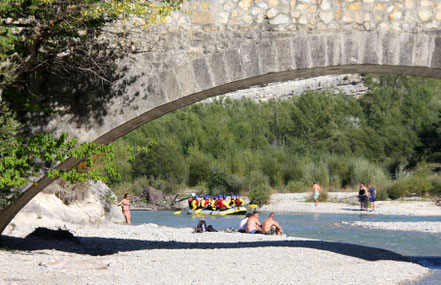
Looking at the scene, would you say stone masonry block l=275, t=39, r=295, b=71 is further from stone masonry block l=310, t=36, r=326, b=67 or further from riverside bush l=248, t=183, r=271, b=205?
riverside bush l=248, t=183, r=271, b=205

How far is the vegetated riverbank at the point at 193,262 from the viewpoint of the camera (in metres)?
7.70

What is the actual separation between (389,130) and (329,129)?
19.6 feet

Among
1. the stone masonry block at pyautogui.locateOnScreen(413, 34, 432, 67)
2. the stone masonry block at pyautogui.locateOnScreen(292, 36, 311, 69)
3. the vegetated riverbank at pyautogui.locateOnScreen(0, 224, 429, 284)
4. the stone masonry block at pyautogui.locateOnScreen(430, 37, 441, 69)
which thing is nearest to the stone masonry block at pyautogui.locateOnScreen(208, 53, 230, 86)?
the stone masonry block at pyautogui.locateOnScreen(292, 36, 311, 69)

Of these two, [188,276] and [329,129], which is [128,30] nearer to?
[188,276]

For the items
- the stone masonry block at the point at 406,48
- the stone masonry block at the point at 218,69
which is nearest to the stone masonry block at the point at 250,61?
the stone masonry block at the point at 218,69

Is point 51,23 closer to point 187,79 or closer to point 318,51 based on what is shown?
point 187,79

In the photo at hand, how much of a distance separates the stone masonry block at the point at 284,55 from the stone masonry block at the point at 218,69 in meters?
0.61

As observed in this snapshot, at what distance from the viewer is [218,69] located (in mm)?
7125

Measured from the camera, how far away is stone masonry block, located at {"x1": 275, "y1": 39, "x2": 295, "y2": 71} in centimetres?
706

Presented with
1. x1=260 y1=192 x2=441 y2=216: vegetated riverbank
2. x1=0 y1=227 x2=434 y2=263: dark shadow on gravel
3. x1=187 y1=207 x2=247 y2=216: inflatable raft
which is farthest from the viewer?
x1=260 y1=192 x2=441 y2=216: vegetated riverbank

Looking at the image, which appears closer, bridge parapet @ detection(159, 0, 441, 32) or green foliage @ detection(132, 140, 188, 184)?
bridge parapet @ detection(159, 0, 441, 32)

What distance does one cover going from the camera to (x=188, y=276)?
314 inches

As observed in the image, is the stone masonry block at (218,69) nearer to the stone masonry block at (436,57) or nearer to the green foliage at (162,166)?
the stone masonry block at (436,57)

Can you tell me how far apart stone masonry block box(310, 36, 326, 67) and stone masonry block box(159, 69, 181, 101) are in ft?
5.02
